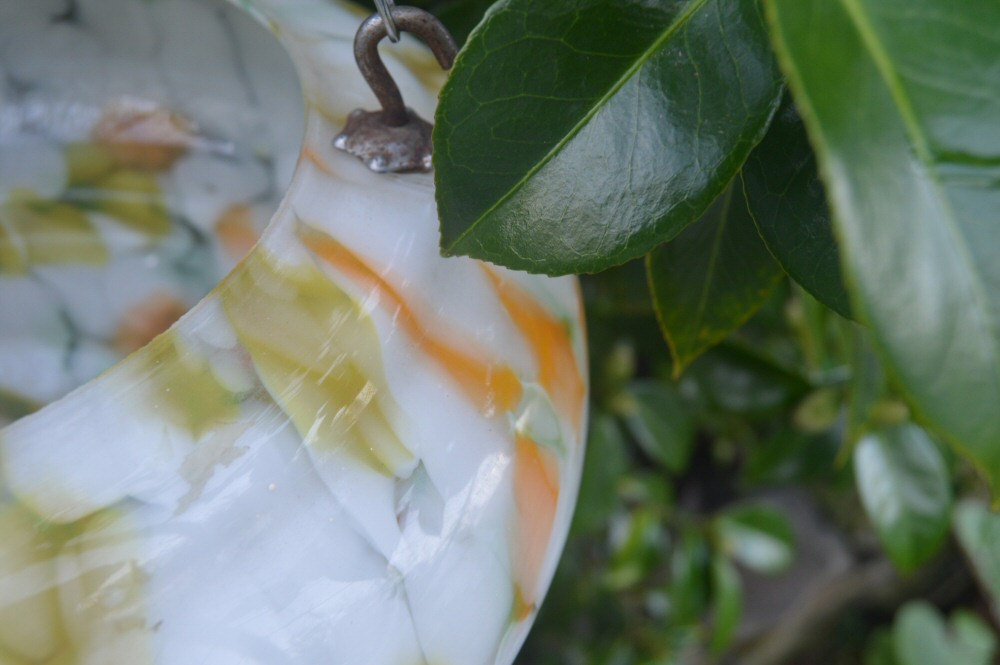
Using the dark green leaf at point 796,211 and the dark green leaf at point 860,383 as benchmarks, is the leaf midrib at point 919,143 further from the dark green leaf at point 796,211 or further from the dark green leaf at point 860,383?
the dark green leaf at point 860,383

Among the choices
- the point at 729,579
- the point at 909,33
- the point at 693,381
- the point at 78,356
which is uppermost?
the point at 909,33

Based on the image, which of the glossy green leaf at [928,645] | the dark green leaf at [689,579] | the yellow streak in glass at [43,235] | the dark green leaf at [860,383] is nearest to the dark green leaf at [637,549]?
the dark green leaf at [689,579]

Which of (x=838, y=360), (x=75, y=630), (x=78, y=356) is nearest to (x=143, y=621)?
(x=75, y=630)

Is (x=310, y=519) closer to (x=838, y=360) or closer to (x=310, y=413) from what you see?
(x=310, y=413)

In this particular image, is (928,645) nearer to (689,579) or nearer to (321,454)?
(689,579)

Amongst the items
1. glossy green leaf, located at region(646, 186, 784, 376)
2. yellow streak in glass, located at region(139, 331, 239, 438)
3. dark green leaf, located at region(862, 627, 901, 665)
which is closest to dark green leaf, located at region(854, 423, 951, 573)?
glossy green leaf, located at region(646, 186, 784, 376)

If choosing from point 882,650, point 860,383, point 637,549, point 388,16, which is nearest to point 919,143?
point 388,16

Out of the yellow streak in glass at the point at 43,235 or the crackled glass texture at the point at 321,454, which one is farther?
the yellow streak in glass at the point at 43,235
